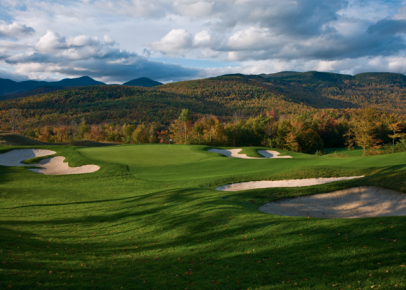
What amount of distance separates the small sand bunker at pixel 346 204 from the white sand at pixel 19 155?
28623 mm

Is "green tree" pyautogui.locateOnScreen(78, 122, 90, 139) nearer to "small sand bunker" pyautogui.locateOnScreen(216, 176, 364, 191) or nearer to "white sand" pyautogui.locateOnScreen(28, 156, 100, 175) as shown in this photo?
"white sand" pyautogui.locateOnScreen(28, 156, 100, 175)

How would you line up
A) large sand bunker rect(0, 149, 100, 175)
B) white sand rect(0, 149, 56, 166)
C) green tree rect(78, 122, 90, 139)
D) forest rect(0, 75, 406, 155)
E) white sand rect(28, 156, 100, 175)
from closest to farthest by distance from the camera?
white sand rect(28, 156, 100, 175), large sand bunker rect(0, 149, 100, 175), white sand rect(0, 149, 56, 166), forest rect(0, 75, 406, 155), green tree rect(78, 122, 90, 139)

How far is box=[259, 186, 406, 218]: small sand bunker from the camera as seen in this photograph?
12.7 m

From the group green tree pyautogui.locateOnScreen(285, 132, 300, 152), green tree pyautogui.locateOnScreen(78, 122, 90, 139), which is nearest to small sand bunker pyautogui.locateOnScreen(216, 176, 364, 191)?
green tree pyautogui.locateOnScreen(285, 132, 300, 152)

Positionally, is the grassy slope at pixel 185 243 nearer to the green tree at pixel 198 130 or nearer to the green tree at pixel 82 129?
the green tree at pixel 198 130

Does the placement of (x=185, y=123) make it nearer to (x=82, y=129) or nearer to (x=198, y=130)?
(x=198, y=130)

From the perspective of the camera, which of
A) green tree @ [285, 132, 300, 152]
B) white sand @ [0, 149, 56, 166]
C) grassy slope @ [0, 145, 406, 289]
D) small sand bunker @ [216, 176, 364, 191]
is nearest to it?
grassy slope @ [0, 145, 406, 289]

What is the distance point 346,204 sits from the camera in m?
13.8

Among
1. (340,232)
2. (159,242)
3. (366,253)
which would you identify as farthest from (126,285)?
(340,232)

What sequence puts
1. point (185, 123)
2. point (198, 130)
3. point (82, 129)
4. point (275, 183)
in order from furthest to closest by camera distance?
1. point (82, 129)
2. point (185, 123)
3. point (198, 130)
4. point (275, 183)

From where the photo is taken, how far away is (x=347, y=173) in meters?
18.6

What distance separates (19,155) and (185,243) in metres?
31.9

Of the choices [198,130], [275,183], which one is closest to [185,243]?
[275,183]

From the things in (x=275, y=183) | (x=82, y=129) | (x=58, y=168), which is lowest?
(x=58, y=168)
